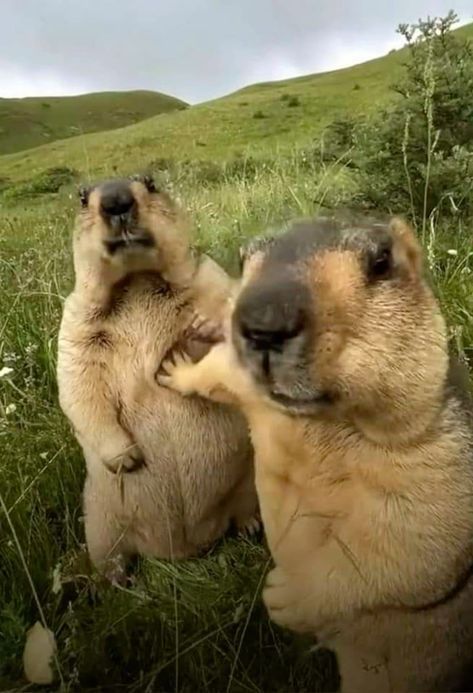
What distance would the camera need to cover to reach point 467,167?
7551mm

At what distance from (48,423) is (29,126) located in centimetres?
5237

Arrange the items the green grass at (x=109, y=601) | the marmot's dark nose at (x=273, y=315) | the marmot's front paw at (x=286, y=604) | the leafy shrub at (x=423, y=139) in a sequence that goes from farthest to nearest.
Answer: the leafy shrub at (x=423, y=139)
the green grass at (x=109, y=601)
the marmot's front paw at (x=286, y=604)
the marmot's dark nose at (x=273, y=315)

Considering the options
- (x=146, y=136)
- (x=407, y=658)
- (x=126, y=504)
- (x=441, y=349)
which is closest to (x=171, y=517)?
(x=126, y=504)

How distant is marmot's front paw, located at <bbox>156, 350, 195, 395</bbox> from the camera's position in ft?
10.5

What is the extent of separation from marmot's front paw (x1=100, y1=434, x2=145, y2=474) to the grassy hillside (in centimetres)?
2974

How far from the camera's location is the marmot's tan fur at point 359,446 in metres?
2.23

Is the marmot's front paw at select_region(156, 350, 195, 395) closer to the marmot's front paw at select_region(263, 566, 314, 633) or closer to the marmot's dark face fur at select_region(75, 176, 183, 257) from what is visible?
the marmot's dark face fur at select_region(75, 176, 183, 257)

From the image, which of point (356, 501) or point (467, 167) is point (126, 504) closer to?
point (356, 501)

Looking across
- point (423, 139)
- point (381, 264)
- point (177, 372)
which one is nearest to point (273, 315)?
point (381, 264)

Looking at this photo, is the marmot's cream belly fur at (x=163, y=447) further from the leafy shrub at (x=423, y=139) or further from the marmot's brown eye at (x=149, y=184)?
the leafy shrub at (x=423, y=139)

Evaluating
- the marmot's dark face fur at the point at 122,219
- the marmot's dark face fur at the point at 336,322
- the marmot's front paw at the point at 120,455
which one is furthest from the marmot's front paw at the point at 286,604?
the marmot's dark face fur at the point at 122,219

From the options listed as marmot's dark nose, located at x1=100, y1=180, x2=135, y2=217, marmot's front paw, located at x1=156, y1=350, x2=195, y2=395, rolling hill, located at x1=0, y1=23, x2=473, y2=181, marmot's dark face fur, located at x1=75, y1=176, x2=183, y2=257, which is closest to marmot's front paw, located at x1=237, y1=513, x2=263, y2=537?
marmot's front paw, located at x1=156, y1=350, x2=195, y2=395

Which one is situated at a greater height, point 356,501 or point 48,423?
point 356,501

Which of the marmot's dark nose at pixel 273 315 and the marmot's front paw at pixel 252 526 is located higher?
the marmot's dark nose at pixel 273 315
